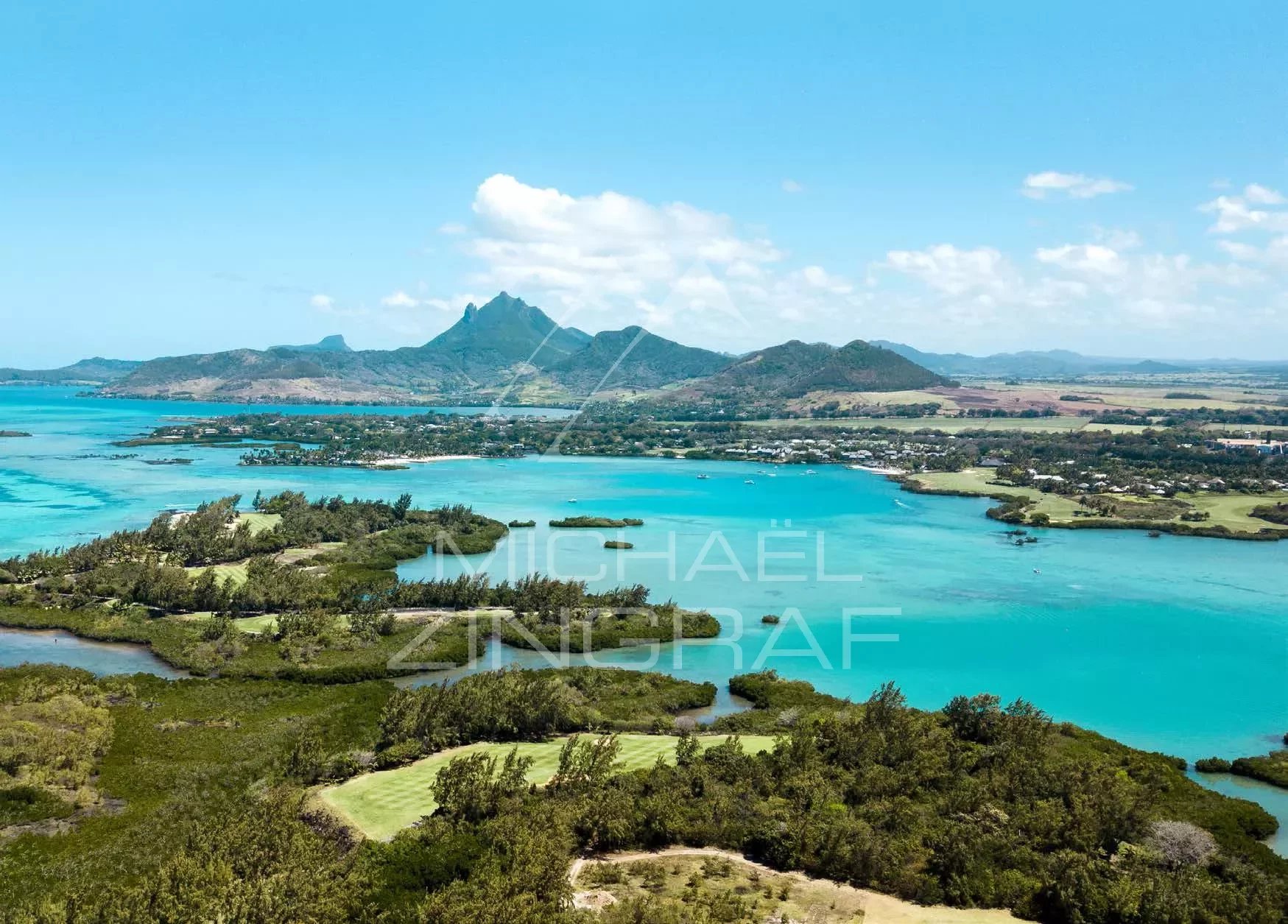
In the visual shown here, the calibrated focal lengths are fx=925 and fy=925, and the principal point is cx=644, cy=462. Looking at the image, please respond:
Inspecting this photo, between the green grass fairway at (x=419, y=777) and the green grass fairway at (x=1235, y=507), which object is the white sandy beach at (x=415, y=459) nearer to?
the green grass fairway at (x=1235, y=507)

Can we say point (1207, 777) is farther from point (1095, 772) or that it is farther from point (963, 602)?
point (963, 602)

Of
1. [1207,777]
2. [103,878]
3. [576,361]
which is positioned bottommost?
[1207,777]

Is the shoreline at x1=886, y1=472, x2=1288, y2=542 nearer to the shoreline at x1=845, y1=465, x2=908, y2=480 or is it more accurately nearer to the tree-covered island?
the shoreline at x1=845, y1=465, x2=908, y2=480

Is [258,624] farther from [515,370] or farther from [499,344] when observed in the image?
[499,344]

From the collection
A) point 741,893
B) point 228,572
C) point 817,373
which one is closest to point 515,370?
point 817,373

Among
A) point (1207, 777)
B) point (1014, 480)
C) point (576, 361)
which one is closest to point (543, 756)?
point (1207, 777)

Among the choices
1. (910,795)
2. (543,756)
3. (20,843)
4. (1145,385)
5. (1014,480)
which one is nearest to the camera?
(20,843)
